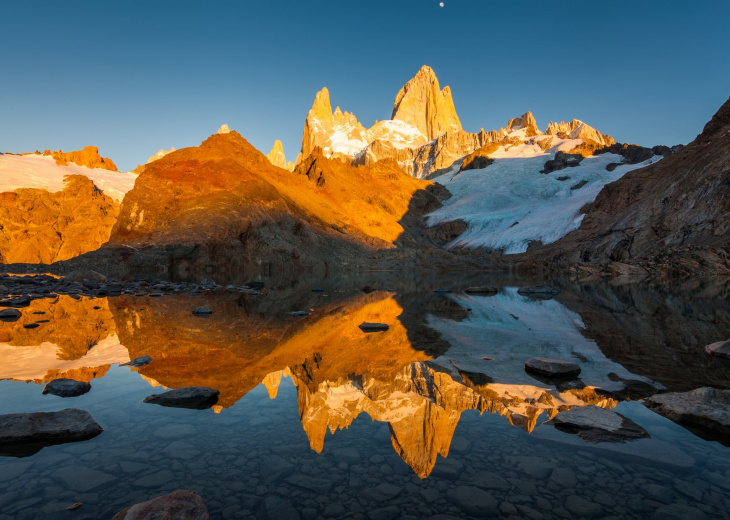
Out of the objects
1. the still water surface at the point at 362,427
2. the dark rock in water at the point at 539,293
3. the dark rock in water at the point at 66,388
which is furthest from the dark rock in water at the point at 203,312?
the dark rock in water at the point at 539,293

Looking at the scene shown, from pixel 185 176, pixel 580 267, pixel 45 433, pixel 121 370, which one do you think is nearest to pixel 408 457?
pixel 45 433

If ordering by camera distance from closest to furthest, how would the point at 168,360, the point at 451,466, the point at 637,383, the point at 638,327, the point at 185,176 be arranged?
1. the point at 451,466
2. the point at 637,383
3. the point at 168,360
4. the point at 638,327
5. the point at 185,176

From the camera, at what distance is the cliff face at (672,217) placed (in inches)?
1571

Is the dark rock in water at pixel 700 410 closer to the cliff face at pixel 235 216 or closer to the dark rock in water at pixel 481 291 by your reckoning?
the dark rock in water at pixel 481 291

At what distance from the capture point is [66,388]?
659 centimetres

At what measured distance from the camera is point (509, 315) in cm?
1681

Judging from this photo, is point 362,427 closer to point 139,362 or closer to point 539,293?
point 139,362

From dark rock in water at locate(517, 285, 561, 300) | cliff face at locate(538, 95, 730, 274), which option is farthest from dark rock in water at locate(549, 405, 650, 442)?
A: cliff face at locate(538, 95, 730, 274)

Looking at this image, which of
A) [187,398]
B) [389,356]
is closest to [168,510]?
[187,398]

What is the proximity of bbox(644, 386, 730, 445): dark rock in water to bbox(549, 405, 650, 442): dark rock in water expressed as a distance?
0.77 m

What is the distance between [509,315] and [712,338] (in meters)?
6.64

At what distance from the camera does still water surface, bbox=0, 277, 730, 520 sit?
3783 mm

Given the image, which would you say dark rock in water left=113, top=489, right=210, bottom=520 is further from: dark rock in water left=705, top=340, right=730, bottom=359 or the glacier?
the glacier

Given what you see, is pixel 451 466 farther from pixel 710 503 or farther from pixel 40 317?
pixel 40 317
